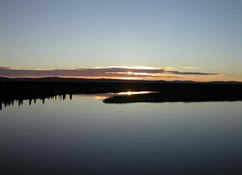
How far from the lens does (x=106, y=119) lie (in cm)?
2634

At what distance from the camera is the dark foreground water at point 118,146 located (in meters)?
12.4

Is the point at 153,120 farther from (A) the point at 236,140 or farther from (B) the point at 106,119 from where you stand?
(A) the point at 236,140

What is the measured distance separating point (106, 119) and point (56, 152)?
11847mm

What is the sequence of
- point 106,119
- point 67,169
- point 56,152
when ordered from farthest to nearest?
point 106,119 < point 56,152 < point 67,169

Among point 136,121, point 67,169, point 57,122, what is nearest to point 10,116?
point 57,122

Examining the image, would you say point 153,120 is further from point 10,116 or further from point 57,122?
point 10,116

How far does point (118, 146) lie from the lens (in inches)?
643

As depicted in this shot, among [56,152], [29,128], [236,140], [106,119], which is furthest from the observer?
[106,119]

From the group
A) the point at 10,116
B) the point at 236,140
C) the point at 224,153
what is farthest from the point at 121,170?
the point at 10,116

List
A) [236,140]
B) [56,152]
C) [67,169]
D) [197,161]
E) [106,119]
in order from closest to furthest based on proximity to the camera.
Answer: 1. [67,169]
2. [197,161]
3. [56,152]
4. [236,140]
5. [106,119]

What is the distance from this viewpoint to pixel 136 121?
84.6 ft

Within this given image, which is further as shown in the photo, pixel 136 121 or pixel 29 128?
pixel 136 121

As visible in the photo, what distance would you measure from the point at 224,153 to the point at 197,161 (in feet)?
7.74

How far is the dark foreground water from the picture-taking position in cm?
1242
